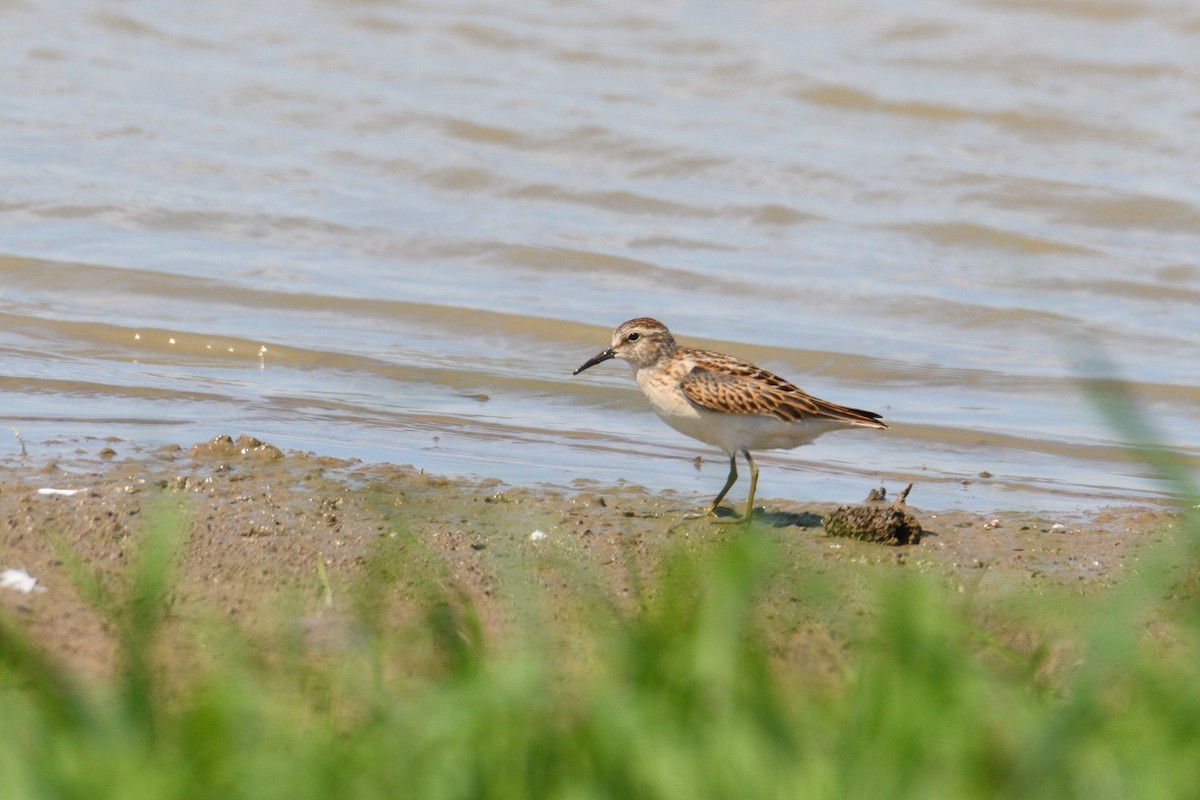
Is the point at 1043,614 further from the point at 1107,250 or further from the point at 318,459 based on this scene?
the point at 1107,250

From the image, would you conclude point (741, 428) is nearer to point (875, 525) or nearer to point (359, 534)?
point (875, 525)

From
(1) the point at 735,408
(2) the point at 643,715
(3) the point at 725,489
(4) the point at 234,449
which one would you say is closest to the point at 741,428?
(1) the point at 735,408

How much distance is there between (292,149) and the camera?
13078mm

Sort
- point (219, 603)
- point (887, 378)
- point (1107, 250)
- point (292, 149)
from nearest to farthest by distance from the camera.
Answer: point (219, 603) < point (887, 378) < point (1107, 250) < point (292, 149)

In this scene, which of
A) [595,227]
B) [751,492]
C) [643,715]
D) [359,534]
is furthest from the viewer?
[595,227]

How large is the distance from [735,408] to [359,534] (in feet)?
5.76

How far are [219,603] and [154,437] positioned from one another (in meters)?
2.62

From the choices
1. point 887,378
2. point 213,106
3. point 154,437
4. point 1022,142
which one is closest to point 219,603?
point 154,437

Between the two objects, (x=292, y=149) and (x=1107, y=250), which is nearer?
(x=1107, y=250)

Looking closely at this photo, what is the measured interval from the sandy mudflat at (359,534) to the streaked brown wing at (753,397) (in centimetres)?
42

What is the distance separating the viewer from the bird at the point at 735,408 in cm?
675

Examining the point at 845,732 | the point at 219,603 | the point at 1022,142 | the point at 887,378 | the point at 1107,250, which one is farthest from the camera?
the point at 1022,142

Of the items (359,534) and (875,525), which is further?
(875,525)

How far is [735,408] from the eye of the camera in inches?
265
